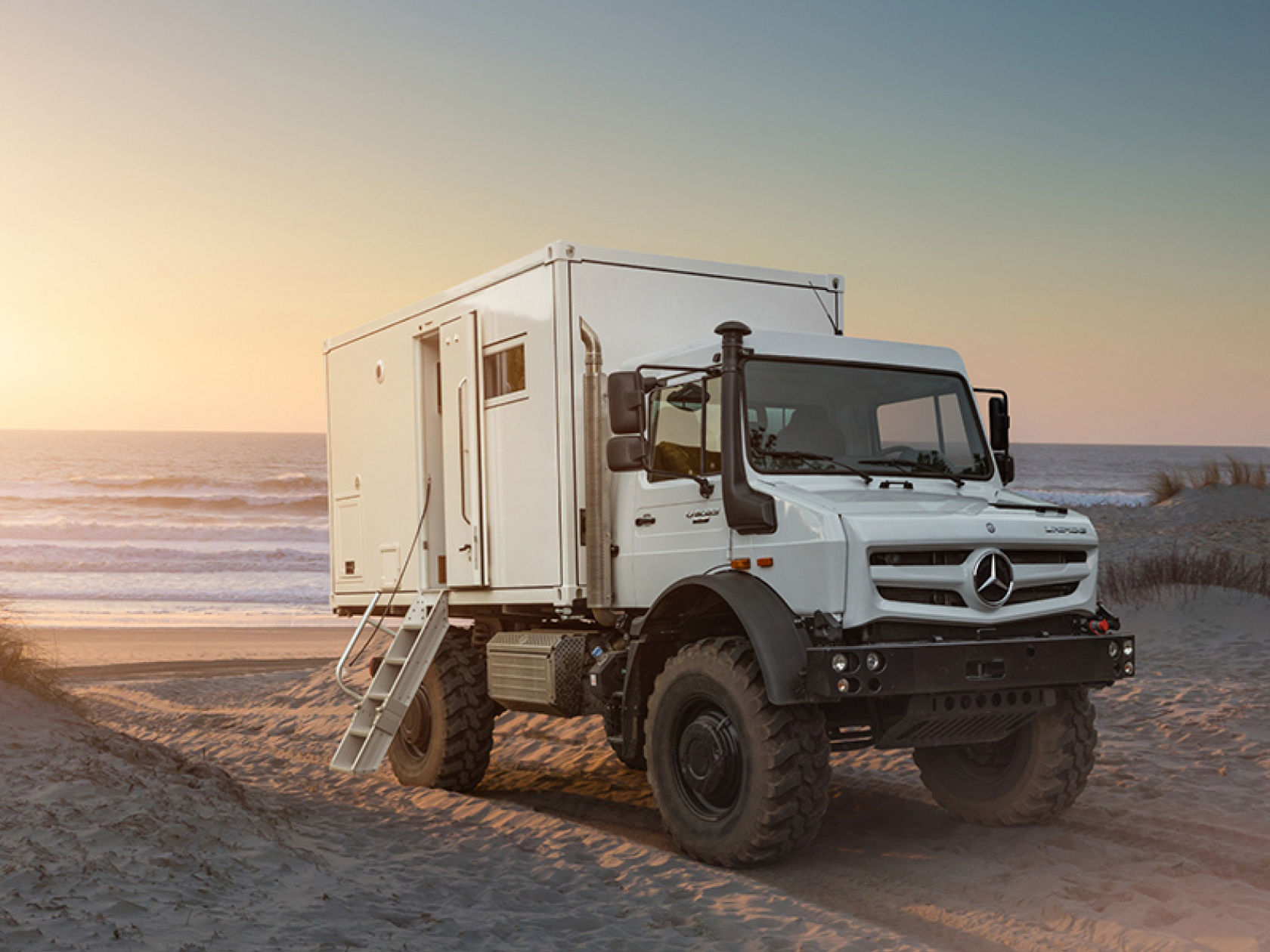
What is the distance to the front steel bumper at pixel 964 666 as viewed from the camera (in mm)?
6535

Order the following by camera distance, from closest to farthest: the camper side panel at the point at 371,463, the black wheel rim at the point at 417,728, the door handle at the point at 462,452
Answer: the door handle at the point at 462,452
the black wheel rim at the point at 417,728
the camper side panel at the point at 371,463

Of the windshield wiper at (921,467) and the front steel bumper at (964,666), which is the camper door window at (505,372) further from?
the front steel bumper at (964,666)

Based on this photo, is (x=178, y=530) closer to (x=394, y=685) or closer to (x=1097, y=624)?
(x=394, y=685)

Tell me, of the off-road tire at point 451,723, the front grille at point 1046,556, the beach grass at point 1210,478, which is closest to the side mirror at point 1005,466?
the front grille at point 1046,556

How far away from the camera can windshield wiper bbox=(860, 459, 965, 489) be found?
25.5 feet

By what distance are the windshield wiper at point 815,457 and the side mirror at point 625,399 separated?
2.60 feet

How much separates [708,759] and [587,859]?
992 mm

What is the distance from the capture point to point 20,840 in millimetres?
5902

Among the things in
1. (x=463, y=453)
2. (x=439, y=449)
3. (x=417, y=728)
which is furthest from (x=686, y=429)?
(x=417, y=728)

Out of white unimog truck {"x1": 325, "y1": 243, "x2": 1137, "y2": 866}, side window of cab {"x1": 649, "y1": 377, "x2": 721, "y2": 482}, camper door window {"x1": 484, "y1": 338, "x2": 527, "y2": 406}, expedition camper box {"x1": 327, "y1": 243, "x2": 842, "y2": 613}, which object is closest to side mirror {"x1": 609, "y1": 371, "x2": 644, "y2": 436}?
white unimog truck {"x1": 325, "y1": 243, "x2": 1137, "y2": 866}

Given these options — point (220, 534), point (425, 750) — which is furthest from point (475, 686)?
point (220, 534)

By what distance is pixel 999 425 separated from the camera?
330 inches

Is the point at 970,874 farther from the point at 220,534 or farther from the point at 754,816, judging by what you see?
the point at 220,534

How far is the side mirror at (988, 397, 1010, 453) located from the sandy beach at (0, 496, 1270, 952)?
252 centimetres
